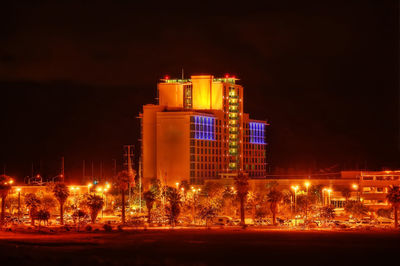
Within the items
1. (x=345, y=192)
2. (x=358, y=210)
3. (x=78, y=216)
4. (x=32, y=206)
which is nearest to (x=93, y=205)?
(x=78, y=216)

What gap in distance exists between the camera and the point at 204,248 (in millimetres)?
102438

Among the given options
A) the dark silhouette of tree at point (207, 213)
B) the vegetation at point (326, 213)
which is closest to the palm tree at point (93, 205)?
the dark silhouette of tree at point (207, 213)

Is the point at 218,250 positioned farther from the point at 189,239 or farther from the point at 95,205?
the point at 95,205

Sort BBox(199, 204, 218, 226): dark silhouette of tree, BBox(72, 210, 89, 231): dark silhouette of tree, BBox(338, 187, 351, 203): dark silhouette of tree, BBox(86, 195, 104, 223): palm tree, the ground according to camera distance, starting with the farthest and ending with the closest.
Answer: BBox(338, 187, 351, 203): dark silhouette of tree → BBox(72, 210, 89, 231): dark silhouette of tree → BBox(199, 204, 218, 226): dark silhouette of tree → BBox(86, 195, 104, 223): palm tree → the ground

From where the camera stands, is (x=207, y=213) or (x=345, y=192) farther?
(x=345, y=192)

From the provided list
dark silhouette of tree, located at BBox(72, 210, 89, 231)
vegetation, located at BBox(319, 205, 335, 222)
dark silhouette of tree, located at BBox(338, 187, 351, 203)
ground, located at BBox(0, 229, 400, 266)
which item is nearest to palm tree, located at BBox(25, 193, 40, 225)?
dark silhouette of tree, located at BBox(72, 210, 89, 231)

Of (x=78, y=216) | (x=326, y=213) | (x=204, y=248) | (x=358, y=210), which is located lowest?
(x=204, y=248)

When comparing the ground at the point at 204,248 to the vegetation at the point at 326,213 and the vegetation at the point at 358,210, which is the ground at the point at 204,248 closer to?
the vegetation at the point at 326,213

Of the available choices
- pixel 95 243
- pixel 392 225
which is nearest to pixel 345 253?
pixel 95 243

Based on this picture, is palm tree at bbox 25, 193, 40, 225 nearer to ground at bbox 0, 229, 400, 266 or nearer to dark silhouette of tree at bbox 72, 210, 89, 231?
dark silhouette of tree at bbox 72, 210, 89, 231

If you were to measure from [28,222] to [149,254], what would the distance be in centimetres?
6031

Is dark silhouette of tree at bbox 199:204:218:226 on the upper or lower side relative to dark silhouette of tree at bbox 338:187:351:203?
lower

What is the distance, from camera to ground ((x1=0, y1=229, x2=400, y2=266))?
296 feet

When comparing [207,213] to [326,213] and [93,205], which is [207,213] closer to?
[93,205]
